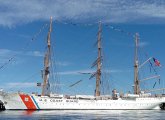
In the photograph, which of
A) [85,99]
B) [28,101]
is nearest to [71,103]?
[85,99]

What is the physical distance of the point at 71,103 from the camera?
384 ft

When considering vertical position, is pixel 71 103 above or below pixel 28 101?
above

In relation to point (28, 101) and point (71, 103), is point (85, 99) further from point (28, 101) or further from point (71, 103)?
point (28, 101)

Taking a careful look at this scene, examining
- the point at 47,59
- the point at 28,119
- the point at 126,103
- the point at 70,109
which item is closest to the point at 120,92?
the point at 126,103

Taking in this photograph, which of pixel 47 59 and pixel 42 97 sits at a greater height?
pixel 47 59

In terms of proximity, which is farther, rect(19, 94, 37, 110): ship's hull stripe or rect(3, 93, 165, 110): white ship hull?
rect(3, 93, 165, 110): white ship hull

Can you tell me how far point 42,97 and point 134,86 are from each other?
40710 mm

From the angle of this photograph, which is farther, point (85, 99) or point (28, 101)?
point (85, 99)

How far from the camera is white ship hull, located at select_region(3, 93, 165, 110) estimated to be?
10844 centimetres

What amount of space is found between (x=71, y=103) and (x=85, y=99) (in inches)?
214

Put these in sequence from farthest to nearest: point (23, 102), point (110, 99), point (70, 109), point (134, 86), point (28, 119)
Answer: point (134, 86), point (110, 99), point (70, 109), point (23, 102), point (28, 119)

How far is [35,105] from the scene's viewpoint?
362 feet

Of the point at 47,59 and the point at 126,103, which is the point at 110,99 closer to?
the point at 126,103

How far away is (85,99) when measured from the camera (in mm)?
120125
